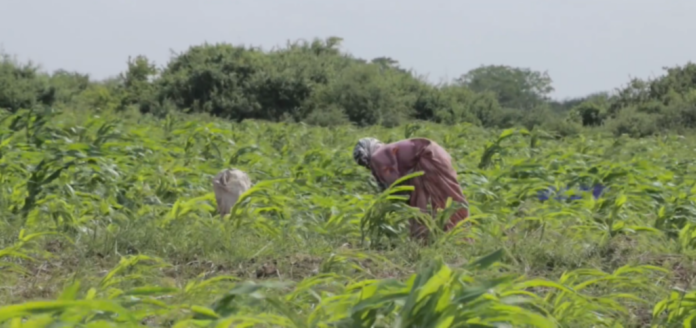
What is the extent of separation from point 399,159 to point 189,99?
21108 millimetres

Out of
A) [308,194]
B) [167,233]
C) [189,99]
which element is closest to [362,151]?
[308,194]

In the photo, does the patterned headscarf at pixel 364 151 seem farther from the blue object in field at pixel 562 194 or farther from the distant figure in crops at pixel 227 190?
the blue object in field at pixel 562 194

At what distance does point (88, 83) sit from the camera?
32219mm

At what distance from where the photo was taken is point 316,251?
494cm

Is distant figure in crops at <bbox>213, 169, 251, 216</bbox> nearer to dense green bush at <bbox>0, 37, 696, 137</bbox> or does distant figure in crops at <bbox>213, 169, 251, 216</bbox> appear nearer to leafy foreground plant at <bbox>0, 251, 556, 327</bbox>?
leafy foreground plant at <bbox>0, 251, 556, 327</bbox>

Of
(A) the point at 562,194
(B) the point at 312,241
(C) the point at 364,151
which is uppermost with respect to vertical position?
(C) the point at 364,151

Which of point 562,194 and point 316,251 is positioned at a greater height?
point 316,251

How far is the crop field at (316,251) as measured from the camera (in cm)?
245

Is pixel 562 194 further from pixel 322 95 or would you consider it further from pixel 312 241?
pixel 322 95

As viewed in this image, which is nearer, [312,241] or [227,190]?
[312,241]

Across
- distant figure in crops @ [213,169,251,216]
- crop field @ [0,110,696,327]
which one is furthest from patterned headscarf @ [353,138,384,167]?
distant figure in crops @ [213,169,251,216]

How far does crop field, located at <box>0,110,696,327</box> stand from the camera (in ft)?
8.05

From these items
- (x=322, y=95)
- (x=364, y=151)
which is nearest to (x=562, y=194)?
(x=364, y=151)

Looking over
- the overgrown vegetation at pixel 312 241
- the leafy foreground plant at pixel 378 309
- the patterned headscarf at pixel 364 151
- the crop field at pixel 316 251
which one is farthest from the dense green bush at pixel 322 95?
the leafy foreground plant at pixel 378 309
